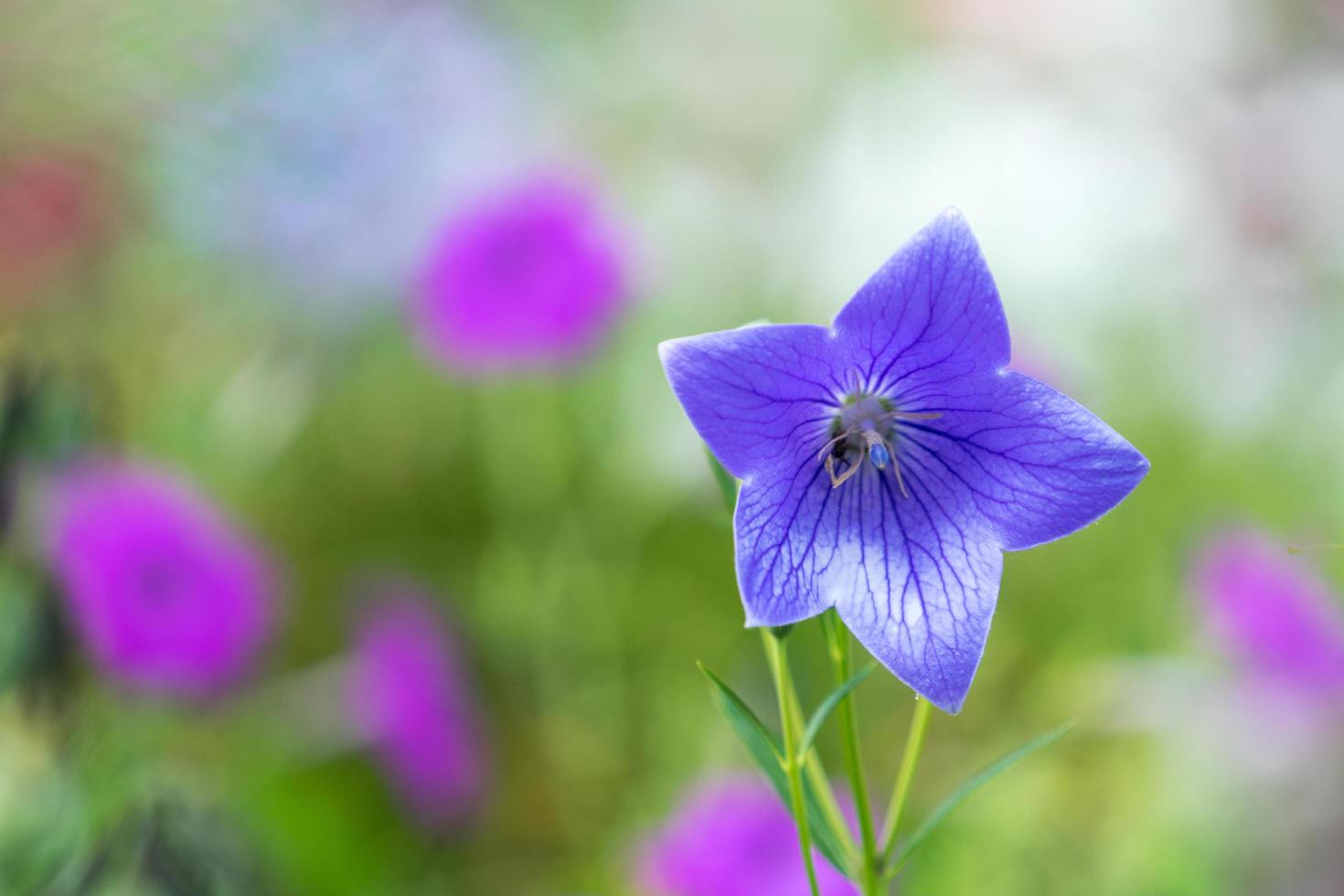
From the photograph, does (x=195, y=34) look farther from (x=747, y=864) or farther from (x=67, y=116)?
(x=747, y=864)

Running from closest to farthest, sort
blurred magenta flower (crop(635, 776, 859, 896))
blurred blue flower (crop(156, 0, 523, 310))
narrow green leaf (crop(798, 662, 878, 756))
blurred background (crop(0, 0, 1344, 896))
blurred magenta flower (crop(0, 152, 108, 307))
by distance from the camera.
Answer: narrow green leaf (crop(798, 662, 878, 756))
blurred magenta flower (crop(635, 776, 859, 896))
blurred background (crop(0, 0, 1344, 896))
blurred magenta flower (crop(0, 152, 108, 307))
blurred blue flower (crop(156, 0, 523, 310))

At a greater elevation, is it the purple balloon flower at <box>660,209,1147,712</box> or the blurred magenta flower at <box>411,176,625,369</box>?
the purple balloon flower at <box>660,209,1147,712</box>

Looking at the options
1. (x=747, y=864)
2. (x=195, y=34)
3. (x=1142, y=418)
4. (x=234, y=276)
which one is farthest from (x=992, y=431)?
(x=234, y=276)

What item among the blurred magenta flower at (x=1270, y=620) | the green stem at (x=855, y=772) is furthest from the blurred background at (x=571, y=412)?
the green stem at (x=855, y=772)

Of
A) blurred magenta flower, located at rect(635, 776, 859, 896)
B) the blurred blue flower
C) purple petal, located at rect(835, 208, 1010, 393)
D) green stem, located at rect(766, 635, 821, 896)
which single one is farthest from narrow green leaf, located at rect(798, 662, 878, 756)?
the blurred blue flower

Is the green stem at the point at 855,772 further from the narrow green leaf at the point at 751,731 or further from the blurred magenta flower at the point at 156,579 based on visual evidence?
the blurred magenta flower at the point at 156,579

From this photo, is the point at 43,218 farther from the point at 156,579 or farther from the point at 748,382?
the point at 748,382

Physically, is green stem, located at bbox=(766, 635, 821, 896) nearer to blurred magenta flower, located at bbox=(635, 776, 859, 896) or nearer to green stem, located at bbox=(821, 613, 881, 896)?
green stem, located at bbox=(821, 613, 881, 896)
